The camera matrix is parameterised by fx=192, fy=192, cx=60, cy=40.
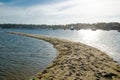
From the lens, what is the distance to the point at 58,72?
2595 cm

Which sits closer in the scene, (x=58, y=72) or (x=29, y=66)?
(x=58, y=72)

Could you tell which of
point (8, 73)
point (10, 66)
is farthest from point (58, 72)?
point (10, 66)

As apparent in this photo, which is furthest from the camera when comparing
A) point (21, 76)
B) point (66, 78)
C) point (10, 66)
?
point (10, 66)

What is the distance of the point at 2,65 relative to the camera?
104 ft

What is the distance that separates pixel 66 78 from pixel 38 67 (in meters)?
9.16

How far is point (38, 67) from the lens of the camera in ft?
102

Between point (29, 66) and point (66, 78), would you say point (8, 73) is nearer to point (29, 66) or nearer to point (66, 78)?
point (29, 66)

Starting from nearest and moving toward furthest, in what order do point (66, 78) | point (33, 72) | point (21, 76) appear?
point (66, 78) < point (21, 76) < point (33, 72)

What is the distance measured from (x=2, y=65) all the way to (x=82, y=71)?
45.0 feet

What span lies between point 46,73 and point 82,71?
4862 millimetres

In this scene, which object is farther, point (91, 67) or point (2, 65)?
point (2, 65)

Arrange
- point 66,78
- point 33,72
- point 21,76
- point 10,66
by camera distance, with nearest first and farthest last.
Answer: point 66,78, point 21,76, point 33,72, point 10,66

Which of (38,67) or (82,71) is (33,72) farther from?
(82,71)

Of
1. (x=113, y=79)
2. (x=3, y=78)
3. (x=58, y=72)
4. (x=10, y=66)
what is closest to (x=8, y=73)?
(x=3, y=78)
